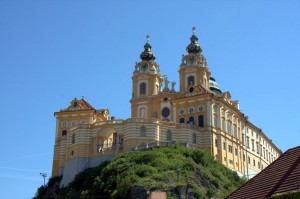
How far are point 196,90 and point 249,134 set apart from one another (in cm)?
1554

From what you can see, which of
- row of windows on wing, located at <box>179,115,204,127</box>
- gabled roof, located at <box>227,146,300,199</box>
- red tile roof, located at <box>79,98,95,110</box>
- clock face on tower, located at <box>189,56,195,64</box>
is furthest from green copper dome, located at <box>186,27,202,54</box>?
gabled roof, located at <box>227,146,300,199</box>

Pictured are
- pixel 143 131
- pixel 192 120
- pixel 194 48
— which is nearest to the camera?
pixel 143 131

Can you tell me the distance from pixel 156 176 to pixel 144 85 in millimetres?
32103

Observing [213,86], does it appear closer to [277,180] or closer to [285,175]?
[277,180]

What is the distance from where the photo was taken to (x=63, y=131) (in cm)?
8388

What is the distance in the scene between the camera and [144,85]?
88.2m

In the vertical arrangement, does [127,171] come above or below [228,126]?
below

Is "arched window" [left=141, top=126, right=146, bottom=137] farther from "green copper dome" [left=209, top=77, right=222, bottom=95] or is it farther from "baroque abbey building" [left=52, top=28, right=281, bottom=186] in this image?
"green copper dome" [left=209, top=77, right=222, bottom=95]

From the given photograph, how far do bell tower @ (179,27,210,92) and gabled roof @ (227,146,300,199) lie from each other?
2467 inches

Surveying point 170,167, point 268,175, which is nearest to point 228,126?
point 170,167

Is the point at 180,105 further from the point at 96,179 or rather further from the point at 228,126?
the point at 96,179

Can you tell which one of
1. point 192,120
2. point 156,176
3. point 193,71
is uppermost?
point 193,71

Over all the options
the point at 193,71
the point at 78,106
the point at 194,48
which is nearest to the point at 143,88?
the point at 193,71

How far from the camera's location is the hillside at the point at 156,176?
56562 millimetres
